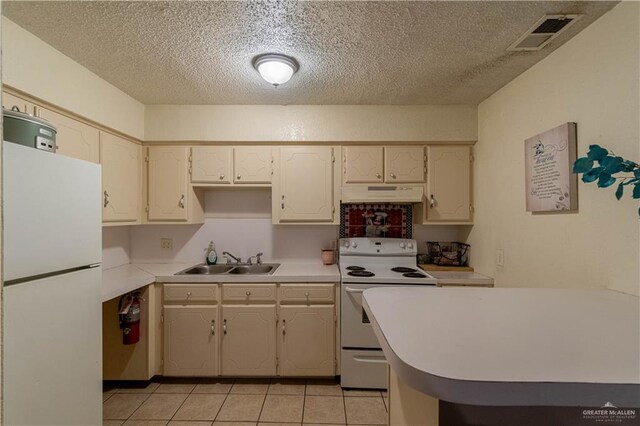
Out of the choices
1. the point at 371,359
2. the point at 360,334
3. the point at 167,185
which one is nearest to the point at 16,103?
the point at 167,185

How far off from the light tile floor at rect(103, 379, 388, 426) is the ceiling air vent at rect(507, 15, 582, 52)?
245 cm

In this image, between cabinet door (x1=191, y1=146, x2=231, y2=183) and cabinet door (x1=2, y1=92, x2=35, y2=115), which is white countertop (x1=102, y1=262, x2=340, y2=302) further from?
cabinet door (x1=2, y1=92, x2=35, y2=115)

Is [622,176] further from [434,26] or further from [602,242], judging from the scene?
[434,26]

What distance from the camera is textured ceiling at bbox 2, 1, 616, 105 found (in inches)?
54.4

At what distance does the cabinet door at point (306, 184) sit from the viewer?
2580mm

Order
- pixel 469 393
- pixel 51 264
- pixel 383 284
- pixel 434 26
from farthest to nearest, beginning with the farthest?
1. pixel 383 284
2. pixel 434 26
3. pixel 51 264
4. pixel 469 393

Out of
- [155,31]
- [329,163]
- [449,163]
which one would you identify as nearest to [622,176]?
[449,163]

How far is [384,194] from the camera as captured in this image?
8.08 ft

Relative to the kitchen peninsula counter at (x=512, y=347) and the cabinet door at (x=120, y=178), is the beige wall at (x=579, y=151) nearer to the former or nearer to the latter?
the kitchen peninsula counter at (x=512, y=347)

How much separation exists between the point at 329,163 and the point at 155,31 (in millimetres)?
1518

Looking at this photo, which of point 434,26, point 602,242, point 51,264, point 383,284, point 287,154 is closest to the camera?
point 51,264

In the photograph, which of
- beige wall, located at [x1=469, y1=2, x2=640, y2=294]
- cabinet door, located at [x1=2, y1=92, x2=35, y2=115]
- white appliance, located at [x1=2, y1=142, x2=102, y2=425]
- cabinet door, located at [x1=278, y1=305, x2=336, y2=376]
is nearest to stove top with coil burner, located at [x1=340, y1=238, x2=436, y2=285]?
cabinet door, located at [x1=278, y1=305, x2=336, y2=376]

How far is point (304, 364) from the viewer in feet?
7.52

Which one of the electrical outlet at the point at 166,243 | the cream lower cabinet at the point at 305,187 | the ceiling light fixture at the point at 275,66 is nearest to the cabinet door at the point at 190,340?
the electrical outlet at the point at 166,243
